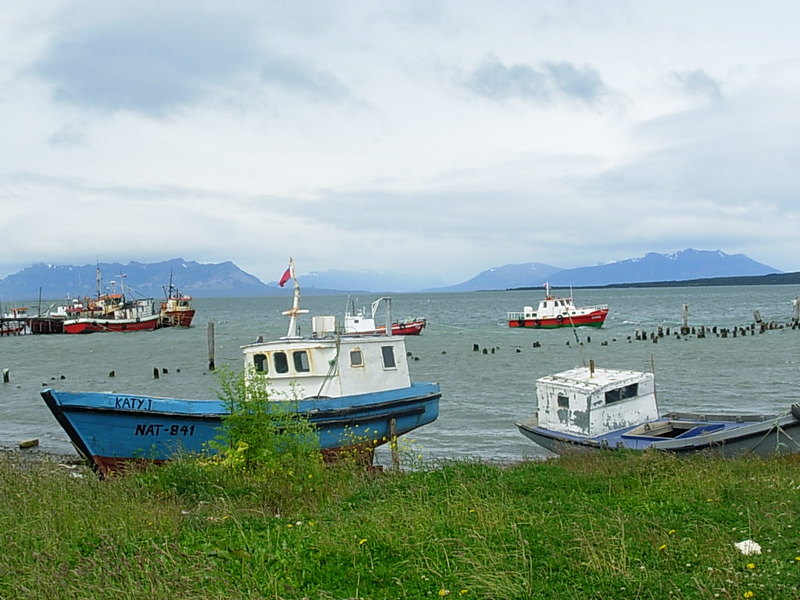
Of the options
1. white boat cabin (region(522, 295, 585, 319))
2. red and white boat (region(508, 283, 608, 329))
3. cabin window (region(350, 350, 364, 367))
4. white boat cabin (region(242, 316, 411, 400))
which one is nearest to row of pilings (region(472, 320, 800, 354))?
red and white boat (region(508, 283, 608, 329))

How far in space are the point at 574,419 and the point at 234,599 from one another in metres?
12.3

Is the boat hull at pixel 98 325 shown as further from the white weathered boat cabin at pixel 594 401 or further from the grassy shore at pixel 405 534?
the grassy shore at pixel 405 534

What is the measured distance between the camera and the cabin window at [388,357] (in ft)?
63.3

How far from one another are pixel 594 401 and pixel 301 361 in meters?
7.13

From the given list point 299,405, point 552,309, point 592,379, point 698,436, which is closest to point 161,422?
point 299,405

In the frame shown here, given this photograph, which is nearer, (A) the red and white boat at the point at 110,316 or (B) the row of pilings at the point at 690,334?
(B) the row of pilings at the point at 690,334

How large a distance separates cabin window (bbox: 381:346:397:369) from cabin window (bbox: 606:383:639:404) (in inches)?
Answer: 221

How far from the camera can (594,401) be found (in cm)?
1666

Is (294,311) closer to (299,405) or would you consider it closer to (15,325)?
(299,405)

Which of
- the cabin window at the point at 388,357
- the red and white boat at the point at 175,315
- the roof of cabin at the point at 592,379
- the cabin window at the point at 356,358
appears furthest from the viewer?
the red and white boat at the point at 175,315

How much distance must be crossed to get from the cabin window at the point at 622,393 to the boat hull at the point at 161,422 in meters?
5.20

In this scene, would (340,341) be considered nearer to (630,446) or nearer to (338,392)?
(338,392)

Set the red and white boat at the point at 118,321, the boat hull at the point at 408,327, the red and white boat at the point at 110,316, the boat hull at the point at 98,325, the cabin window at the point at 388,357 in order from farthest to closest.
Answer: the red and white boat at the point at 110,316 → the red and white boat at the point at 118,321 → the boat hull at the point at 98,325 → the boat hull at the point at 408,327 → the cabin window at the point at 388,357

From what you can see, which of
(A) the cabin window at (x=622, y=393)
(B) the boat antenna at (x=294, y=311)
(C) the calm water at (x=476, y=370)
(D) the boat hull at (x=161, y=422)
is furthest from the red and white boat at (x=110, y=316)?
(A) the cabin window at (x=622, y=393)
